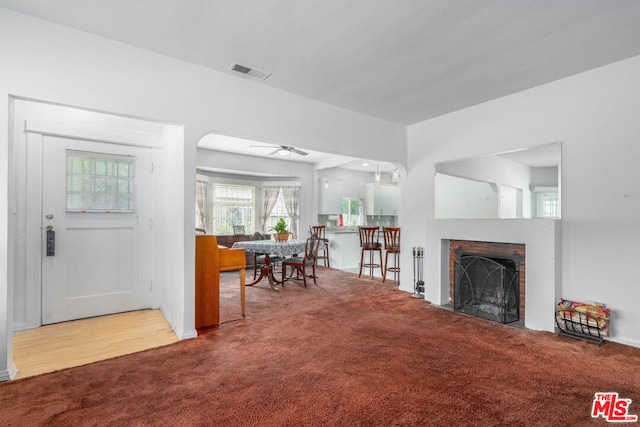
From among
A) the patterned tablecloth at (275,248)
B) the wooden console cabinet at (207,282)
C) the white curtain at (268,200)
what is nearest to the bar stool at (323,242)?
the white curtain at (268,200)

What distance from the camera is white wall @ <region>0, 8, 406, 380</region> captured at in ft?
7.57

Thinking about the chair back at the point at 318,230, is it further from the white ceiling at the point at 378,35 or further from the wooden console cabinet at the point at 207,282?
the white ceiling at the point at 378,35

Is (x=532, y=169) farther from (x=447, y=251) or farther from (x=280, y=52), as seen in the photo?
(x=280, y=52)

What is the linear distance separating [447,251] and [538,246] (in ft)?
3.91

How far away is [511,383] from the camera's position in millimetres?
2256

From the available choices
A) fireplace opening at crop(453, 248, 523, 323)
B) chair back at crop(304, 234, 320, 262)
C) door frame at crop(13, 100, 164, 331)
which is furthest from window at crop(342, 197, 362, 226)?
door frame at crop(13, 100, 164, 331)

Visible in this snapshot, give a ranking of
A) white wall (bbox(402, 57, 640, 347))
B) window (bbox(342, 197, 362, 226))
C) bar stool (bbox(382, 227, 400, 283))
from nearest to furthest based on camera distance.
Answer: white wall (bbox(402, 57, 640, 347)) < bar stool (bbox(382, 227, 400, 283)) < window (bbox(342, 197, 362, 226))

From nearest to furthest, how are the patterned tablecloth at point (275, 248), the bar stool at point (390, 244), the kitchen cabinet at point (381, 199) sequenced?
1. the patterned tablecloth at point (275, 248)
2. the bar stool at point (390, 244)
3. the kitchen cabinet at point (381, 199)

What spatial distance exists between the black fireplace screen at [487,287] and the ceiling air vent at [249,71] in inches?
135

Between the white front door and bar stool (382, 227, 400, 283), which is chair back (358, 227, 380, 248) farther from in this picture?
the white front door

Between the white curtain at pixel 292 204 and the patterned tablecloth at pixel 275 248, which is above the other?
the white curtain at pixel 292 204

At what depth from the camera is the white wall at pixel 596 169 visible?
2994mm

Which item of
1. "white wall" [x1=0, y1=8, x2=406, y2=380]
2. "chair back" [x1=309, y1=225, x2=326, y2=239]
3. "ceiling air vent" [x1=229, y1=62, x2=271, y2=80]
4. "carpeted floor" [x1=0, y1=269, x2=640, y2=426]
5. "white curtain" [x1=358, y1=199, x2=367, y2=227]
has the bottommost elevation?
"carpeted floor" [x1=0, y1=269, x2=640, y2=426]

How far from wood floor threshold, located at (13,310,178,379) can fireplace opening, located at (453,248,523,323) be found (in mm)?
3548
